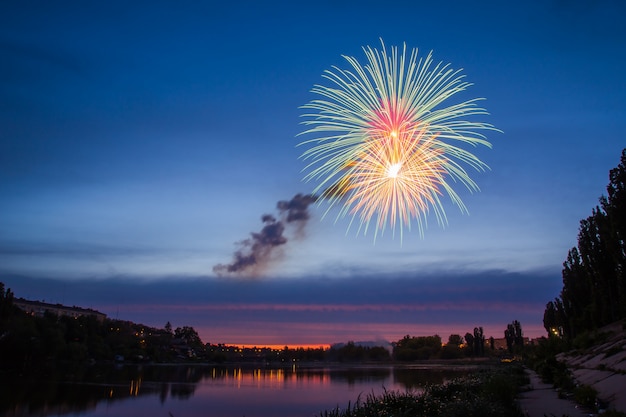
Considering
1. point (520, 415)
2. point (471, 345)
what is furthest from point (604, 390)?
point (471, 345)

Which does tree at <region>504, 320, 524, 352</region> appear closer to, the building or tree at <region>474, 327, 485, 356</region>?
tree at <region>474, 327, 485, 356</region>

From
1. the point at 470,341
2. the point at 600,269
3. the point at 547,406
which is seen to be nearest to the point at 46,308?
the point at 470,341

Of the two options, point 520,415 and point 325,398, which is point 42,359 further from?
point 520,415

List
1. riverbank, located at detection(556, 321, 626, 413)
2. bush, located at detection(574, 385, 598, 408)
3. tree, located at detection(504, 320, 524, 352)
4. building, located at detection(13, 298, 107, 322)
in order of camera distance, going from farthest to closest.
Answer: building, located at detection(13, 298, 107, 322) < tree, located at detection(504, 320, 524, 352) < bush, located at detection(574, 385, 598, 408) < riverbank, located at detection(556, 321, 626, 413)

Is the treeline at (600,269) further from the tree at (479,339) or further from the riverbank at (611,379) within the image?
the tree at (479,339)

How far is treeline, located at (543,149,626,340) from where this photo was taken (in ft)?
95.0

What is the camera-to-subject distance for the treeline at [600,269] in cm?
2895

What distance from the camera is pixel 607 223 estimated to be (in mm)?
35188

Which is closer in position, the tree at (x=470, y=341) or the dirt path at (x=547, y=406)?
the dirt path at (x=547, y=406)

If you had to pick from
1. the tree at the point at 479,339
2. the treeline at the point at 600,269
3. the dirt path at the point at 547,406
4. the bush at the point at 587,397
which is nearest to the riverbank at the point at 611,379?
the bush at the point at 587,397

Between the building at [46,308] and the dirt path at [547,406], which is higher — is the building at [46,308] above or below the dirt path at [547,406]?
above

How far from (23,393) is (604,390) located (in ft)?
110

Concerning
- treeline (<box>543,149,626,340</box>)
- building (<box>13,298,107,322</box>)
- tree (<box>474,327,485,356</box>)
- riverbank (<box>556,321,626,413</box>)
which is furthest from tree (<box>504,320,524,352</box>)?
building (<box>13,298,107,322</box>)

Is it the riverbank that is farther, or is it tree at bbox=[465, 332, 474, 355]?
tree at bbox=[465, 332, 474, 355]
